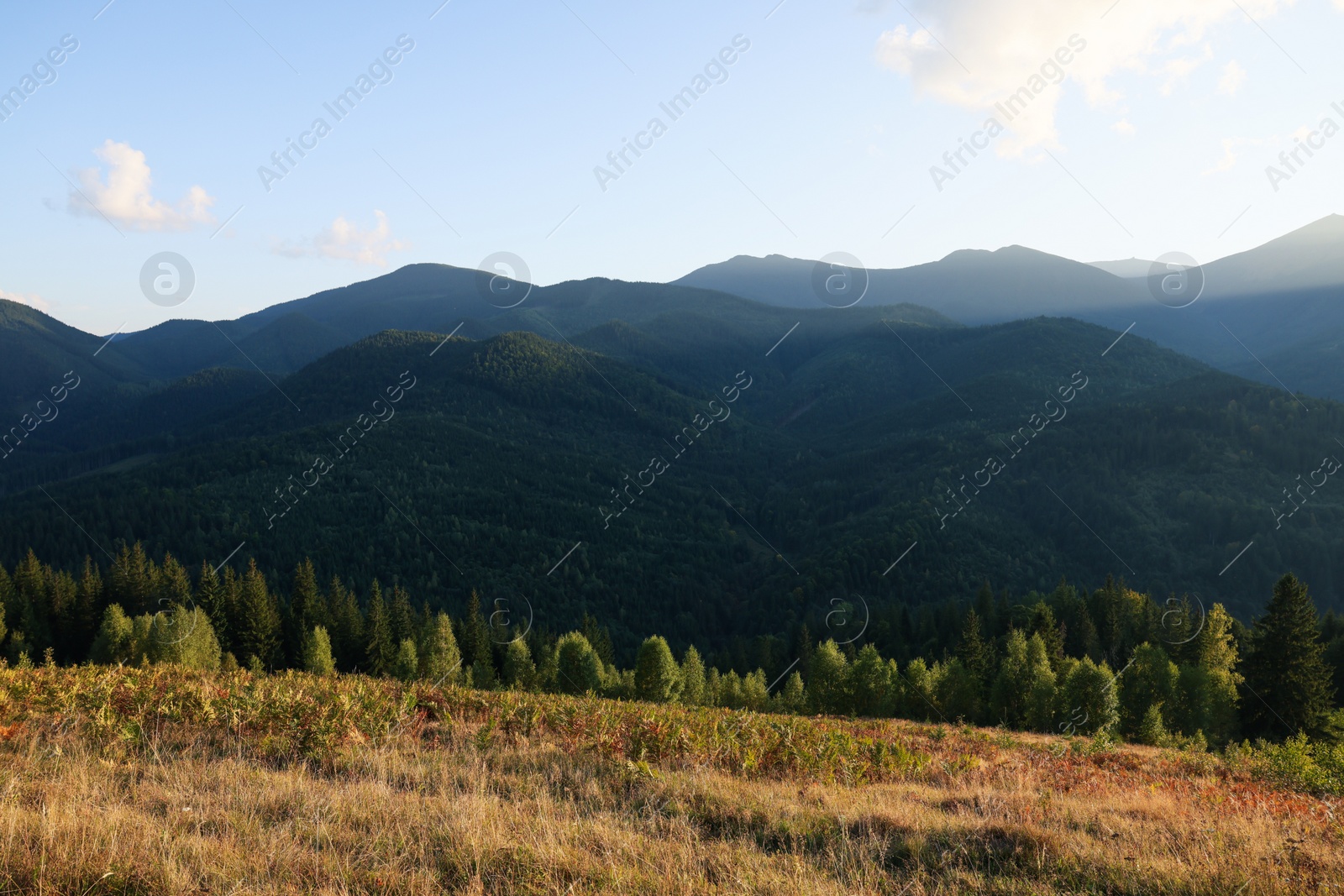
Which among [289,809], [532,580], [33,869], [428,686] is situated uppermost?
[33,869]

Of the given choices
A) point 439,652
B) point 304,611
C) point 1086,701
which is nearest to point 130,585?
point 304,611

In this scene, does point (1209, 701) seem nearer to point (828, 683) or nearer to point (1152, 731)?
point (1152, 731)

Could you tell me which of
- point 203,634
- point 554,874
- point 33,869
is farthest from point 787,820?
point 203,634

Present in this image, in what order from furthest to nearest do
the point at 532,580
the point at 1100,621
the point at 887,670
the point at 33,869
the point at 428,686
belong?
the point at 532,580 < the point at 1100,621 < the point at 887,670 < the point at 428,686 < the point at 33,869

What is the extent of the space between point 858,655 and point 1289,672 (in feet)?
80.4

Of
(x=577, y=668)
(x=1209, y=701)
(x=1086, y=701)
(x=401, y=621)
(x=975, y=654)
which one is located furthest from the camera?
(x=401, y=621)

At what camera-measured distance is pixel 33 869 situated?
5.88 m

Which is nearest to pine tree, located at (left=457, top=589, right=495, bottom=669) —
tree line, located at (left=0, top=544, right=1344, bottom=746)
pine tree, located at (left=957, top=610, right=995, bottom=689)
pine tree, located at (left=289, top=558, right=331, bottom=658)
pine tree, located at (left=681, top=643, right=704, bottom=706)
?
tree line, located at (left=0, top=544, right=1344, bottom=746)

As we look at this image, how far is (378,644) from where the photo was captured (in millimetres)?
61438

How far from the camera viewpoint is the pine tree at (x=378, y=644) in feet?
197

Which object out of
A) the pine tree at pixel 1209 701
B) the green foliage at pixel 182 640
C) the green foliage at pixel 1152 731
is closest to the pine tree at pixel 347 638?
the green foliage at pixel 182 640

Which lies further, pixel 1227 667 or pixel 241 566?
pixel 241 566

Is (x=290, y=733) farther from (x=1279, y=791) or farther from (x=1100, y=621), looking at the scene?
(x=1100, y=621)

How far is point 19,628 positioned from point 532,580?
367ft
